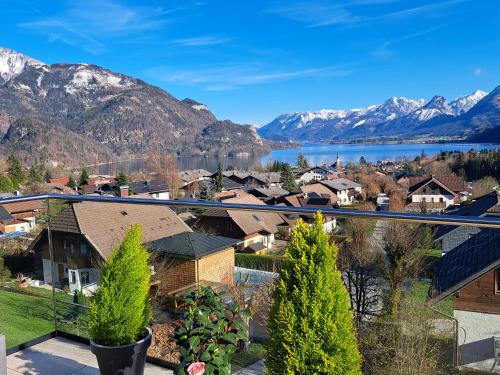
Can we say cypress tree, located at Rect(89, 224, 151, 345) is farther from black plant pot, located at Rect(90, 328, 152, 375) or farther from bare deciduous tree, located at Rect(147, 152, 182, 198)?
bare deciduous tree, located at Rect(147, 152, 182, 198)

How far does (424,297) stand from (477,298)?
24 centimetres

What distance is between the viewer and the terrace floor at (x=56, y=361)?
280 centimetres

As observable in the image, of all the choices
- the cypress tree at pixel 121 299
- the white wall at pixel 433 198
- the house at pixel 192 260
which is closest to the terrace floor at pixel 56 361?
the cypress tree at pixel 121 299

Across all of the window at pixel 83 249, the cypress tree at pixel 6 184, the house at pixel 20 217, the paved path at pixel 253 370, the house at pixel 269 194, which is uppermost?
the house at pixel 20 217

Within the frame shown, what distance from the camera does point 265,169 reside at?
8594 centimetres

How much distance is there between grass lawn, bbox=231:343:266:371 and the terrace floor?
0.75 metres

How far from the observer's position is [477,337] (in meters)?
1.94

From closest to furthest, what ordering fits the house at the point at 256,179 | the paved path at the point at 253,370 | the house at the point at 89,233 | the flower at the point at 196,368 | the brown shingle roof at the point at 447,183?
the flower at the point at 196,368 → the paved path at the point at 253,370 → the house at the point at 89,233 → the brown shingle roof at the point at 447,183 → the house at the point at 256,179

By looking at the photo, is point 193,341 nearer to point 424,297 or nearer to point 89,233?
point 424,297

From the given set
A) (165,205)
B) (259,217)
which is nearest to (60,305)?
(165,205)

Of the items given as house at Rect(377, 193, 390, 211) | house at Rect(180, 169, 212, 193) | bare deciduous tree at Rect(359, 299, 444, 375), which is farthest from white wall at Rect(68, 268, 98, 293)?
house at Rect(180, 169, 212, 193)

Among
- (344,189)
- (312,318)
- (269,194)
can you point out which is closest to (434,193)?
(344,189)

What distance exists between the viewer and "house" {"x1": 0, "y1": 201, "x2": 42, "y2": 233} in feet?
10.9

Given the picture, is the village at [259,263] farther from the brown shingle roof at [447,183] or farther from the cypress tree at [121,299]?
the brown shingle roof at [447,183]
